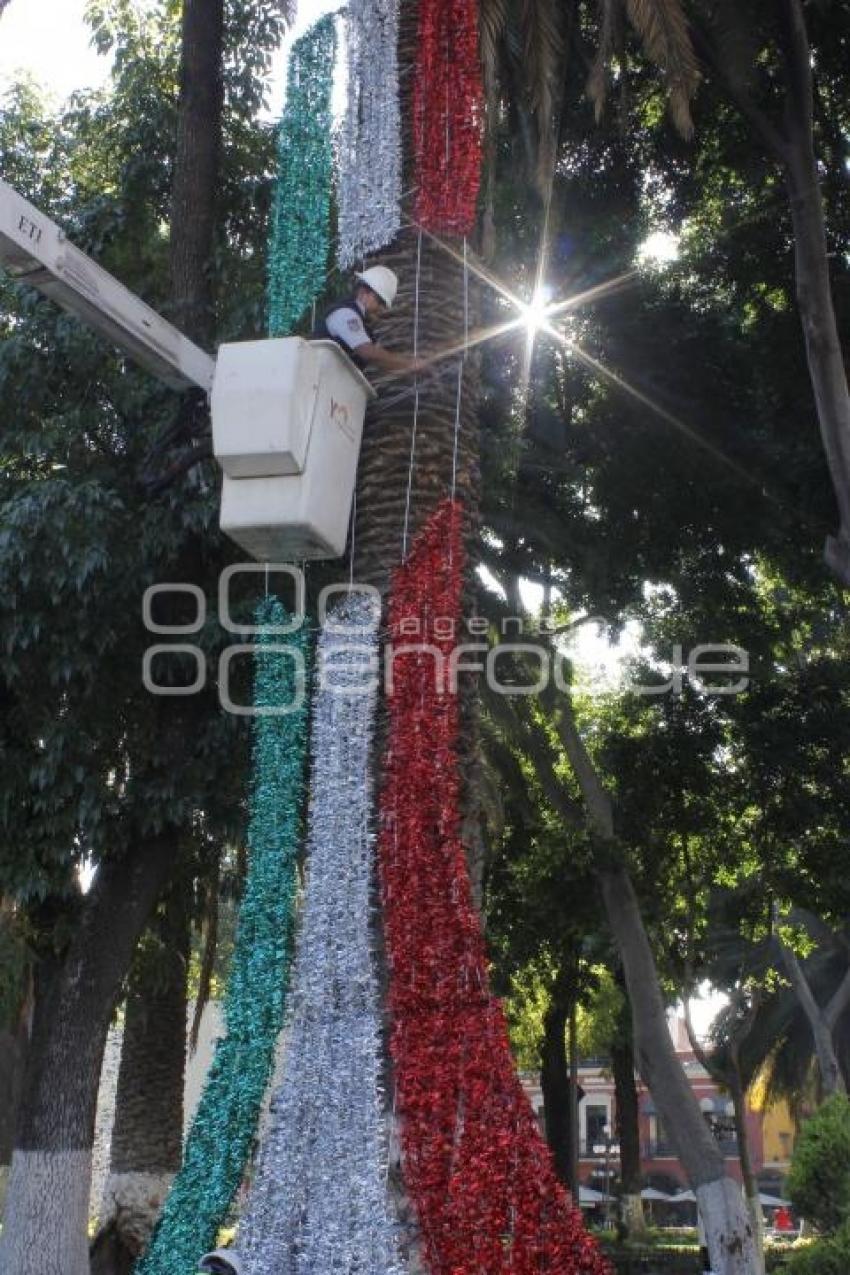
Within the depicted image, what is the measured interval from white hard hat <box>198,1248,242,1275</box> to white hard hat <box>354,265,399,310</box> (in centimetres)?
374

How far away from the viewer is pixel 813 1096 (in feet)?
113

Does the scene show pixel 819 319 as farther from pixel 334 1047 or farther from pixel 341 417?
pixel 334 1047

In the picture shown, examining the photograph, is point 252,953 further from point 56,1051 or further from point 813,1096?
point 813,1096

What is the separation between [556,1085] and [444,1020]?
18956 millimetres

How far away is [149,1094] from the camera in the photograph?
11.9 meters

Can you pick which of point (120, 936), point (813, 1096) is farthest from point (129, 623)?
point (813, 1096)

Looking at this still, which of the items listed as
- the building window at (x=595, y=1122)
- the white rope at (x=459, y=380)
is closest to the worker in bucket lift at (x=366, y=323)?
the white rope at (x=459, y=380)

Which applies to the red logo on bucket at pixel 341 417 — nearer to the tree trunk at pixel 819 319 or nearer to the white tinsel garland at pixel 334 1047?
the white tinsel garland at pixel 334 1047

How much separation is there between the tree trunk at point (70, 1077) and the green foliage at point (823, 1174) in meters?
5.60

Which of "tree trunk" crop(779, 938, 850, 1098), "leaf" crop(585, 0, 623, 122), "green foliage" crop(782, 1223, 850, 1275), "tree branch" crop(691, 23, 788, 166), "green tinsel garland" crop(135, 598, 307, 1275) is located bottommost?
"green foliage" crop(782, 1223, 850, 1275)

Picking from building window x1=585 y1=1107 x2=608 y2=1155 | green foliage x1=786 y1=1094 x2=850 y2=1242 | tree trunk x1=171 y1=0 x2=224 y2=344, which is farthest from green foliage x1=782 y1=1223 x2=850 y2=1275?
building window x1=585 y1=1107 x2=608 y2=1155

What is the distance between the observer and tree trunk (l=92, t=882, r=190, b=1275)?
36.9 feet

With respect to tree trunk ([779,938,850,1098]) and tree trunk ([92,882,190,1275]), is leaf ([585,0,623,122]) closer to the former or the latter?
tree trunk ([92,882,190,1275])

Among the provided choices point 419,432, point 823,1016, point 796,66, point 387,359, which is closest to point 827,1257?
point 419,432
